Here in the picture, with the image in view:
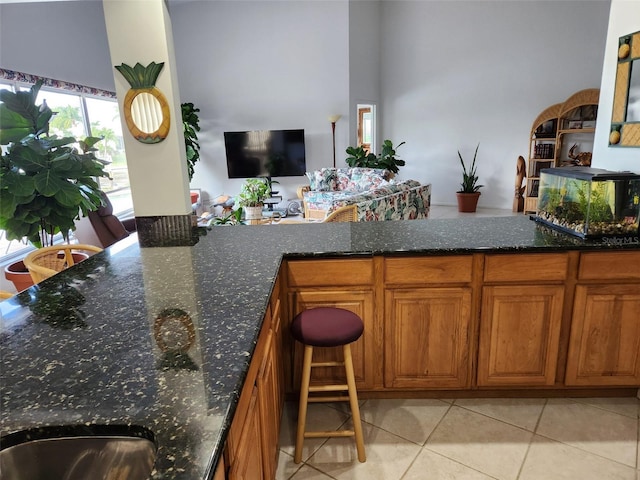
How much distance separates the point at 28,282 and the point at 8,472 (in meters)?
2.55

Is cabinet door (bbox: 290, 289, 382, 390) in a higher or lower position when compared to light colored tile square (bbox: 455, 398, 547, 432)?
higher

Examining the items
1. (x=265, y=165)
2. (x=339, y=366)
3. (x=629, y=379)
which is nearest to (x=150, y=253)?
(x=339, y=366)

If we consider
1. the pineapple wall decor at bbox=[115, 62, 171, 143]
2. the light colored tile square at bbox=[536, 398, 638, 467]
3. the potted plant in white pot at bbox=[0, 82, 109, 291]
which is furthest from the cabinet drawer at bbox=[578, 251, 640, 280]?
the potted plant in white pot at bbox=[0, 82, 109, 291]

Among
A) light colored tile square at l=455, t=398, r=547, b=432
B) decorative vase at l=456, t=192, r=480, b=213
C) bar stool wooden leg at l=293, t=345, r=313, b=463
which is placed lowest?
light colored tile square at l=455, t=398, r=547, b=432

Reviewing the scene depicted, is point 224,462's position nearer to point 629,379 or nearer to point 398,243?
point 398,243

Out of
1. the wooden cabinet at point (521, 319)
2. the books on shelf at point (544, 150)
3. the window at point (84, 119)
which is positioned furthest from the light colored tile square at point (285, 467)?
the books on shelf at point (544, 150)

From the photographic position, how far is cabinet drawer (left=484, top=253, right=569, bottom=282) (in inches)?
72.8

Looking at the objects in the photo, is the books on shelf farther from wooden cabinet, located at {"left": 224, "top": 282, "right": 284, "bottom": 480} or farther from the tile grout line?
wooden cabinet, located at {"left": 224, "top": 282, "right": 284, "bottom": 480}

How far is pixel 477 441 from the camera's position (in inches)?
74.0

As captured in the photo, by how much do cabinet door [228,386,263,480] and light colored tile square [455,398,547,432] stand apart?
4.23ft

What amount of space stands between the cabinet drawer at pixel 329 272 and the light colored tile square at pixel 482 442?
0.79 meters

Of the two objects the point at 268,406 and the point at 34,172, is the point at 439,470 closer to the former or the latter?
the point at 268,406

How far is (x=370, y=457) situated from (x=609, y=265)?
4.45ft

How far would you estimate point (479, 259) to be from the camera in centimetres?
186
